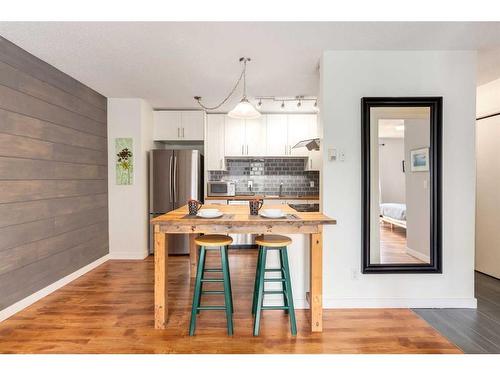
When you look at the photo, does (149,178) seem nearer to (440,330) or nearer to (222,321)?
(222,321)

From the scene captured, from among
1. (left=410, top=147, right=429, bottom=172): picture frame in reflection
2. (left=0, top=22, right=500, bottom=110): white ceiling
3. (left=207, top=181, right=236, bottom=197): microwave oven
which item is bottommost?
(left=207, top=181, right=236, bottom=197): microwave oven

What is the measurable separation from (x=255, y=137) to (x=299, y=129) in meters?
0.79

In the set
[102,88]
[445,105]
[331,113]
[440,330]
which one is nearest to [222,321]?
[440,330]

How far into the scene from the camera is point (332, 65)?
2797mm

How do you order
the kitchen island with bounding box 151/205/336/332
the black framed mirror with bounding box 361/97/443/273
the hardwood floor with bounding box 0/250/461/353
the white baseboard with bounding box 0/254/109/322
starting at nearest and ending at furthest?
the hardwood floor with bounding box 0/250/461/353
the kitchen island with bounding box 151/205/336/332
the white baseboard with bounding box 0/254/109/322
the black framed mirror with bounding box 361/97/443/273

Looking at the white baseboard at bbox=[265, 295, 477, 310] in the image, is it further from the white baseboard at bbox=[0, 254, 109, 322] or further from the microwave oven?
the microwave oven

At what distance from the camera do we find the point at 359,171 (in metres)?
2.80

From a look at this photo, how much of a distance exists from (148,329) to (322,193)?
1.93 m

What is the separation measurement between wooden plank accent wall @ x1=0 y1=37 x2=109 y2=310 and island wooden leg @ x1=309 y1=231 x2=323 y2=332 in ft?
8.61

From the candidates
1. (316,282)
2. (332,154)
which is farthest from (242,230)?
(332,154)

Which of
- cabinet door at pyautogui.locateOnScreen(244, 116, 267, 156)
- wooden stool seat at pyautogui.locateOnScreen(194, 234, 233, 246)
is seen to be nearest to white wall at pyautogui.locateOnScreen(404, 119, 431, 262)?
wooden stool seat at pyautogui.locateOnScreen(194, 234, 233, 246)

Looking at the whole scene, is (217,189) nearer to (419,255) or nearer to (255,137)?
(255,137)

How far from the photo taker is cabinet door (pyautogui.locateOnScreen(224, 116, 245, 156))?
518 cm

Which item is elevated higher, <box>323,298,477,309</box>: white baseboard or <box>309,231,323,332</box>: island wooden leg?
<box>309,231,323,332</box>: island wooden leg
